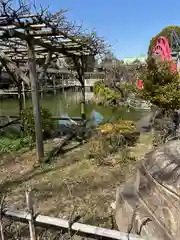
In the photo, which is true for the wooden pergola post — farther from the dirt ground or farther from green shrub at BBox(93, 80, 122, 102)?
green shrub at BBox(93, 80, 122, 102)

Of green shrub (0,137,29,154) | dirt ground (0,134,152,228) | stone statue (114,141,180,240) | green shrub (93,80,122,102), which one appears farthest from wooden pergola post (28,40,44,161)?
green shrub (93,80,122,102)

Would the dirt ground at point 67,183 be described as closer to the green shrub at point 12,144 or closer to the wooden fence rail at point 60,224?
the green shrub at point 12,144

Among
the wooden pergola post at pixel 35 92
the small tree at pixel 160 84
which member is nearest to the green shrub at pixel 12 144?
the wooden pergola post at pixel 35 92

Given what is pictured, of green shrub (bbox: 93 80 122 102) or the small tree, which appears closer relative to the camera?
the small tree

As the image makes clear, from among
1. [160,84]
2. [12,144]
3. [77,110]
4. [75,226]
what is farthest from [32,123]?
[77,110]

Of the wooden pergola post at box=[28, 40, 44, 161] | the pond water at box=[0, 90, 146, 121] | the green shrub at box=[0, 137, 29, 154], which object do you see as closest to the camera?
the wooden pergola post at box=[28, 40, 44, 161]

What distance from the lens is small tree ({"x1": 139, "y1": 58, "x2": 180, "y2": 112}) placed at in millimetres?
5926

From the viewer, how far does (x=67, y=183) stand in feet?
13.1

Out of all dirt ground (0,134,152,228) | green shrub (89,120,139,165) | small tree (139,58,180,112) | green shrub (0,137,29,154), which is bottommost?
dirt ground (0,134,152,228)

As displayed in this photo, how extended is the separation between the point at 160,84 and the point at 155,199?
15.3 feet

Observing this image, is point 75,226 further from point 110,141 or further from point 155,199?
point 110,141

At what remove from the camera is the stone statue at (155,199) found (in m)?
1.87

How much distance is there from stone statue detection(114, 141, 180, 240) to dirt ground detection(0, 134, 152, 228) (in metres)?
0.61

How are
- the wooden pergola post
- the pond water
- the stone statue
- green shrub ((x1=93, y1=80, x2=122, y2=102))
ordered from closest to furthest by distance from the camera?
the stone statue → the wooden pergola post → the pond water → green shrub ((x1=93, y1=80, x2=122, y2=102))
